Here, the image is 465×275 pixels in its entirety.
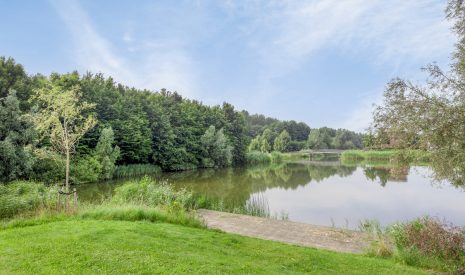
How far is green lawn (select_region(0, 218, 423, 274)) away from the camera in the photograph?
12.4 ft

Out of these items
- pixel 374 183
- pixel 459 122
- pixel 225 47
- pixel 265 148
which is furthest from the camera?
pixel 265 148

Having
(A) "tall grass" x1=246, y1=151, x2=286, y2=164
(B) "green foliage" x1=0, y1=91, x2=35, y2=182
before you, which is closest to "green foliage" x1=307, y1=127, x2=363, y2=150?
(A) "tall grass" x1=246, y1=151, x2=286, y2=164

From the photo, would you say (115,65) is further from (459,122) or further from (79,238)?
(459,122)

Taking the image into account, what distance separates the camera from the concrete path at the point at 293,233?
273 inches

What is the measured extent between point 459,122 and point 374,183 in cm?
1841

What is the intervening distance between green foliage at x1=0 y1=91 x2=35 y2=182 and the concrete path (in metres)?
9.38

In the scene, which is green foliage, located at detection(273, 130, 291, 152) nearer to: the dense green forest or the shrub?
the shrub

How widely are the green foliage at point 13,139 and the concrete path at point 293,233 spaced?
9384 millimetres

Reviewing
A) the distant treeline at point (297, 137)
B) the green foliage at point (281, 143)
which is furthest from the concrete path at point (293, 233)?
the green foliage at point (281, 143)

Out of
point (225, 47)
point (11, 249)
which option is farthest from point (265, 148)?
point (11, 249)

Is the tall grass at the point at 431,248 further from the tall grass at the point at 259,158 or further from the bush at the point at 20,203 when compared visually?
the tall grass at the point at 259,158

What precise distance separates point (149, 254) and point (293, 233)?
4584 mm

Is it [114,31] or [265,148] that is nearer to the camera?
[114,31]

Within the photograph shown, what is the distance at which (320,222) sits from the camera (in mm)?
11055
